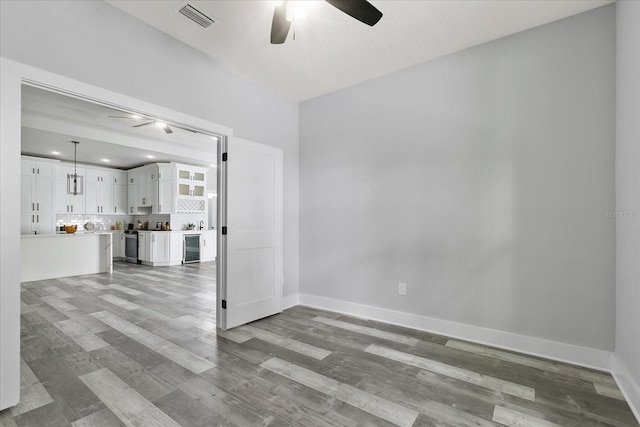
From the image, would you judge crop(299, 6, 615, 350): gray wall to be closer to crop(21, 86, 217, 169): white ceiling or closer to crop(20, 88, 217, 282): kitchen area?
crop(21, 86, 217, 169): white ceiling

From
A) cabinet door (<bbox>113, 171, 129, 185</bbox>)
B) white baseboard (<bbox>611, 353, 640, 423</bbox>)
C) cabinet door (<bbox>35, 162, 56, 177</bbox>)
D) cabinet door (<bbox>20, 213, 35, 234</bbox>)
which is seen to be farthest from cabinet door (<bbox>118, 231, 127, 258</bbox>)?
white baseboard (<bbox>611, 353, 640, 423</bbox>)

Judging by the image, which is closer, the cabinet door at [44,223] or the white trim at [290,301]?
the white trim at [290,301]

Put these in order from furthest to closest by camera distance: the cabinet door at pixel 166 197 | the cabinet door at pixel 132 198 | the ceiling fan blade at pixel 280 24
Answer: the cabinet door at pixel 132 198 → the cabinet door at pixel 166 197 → the ceiling fan blade at pixel 280 24

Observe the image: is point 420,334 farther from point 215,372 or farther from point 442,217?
point 215,372

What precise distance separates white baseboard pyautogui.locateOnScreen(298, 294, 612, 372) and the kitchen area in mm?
4371

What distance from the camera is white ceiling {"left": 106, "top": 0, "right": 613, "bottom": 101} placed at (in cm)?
241

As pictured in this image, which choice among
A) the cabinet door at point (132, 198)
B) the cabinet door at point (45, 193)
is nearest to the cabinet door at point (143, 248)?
the cabinet door at point (132, 198)

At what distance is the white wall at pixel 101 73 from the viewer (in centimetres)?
188

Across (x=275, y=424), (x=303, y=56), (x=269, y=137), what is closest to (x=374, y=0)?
(x=303, y=56)

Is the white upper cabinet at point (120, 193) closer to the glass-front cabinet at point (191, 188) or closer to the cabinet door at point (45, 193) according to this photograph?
the cabinet door at point (45, 193)

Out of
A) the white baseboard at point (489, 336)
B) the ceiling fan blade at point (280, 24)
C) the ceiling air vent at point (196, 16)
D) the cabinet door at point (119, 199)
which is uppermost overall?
the ceiling air vent at point (196, 16)

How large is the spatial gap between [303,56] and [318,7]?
0.77 meters

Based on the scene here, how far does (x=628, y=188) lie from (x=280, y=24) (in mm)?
2711

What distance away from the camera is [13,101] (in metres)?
1.90
